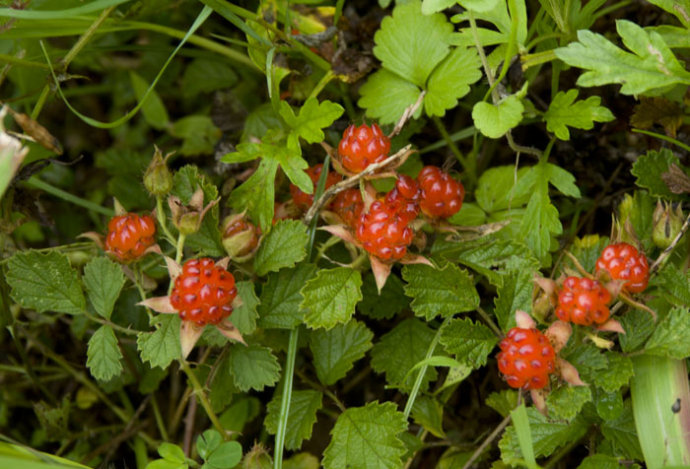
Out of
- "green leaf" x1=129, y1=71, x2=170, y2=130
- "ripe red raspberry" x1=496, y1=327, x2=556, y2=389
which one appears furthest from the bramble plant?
"green leaf" x1=129, y1=71, x2=170, y2=130

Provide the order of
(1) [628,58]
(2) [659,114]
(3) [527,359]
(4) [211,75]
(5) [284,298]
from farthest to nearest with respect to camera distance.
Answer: (4) [211,75], (2) [659,114], (5) [284,298], (1) [628,58], (3) [527,359]

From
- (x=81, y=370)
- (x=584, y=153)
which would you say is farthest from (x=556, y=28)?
(x=81, y=370)

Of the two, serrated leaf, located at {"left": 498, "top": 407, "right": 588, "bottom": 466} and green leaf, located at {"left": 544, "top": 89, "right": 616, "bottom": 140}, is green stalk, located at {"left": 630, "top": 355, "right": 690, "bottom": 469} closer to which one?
serrated leaf, located at {"left": 498, "top": 407, "right": 588, "bottom": 466}

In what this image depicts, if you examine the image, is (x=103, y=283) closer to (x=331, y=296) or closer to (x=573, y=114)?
(x=331, y=296)

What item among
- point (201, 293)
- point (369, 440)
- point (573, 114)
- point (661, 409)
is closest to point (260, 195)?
point (201, 293)

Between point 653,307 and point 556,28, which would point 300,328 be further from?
point 556,28

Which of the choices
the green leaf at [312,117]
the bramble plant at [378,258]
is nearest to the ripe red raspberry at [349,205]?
the bramble plant at [378,258]
